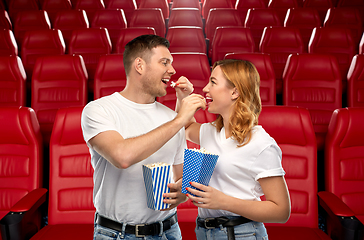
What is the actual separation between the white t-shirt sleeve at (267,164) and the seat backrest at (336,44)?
8.05ft

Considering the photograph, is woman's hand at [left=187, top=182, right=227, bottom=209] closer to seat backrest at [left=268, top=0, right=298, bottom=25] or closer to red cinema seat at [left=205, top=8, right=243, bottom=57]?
red cinema seat at [left=205, top=8, right=243, bottom=57]

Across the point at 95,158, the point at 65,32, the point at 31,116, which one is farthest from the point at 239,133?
the point at 65,32

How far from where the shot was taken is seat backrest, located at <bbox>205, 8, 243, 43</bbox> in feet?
12.4

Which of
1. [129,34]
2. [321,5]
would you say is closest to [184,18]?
[129,34]

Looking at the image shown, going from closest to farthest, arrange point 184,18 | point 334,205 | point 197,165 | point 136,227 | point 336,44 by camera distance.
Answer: point 197,165
point 136,227
point 334,205
point 336,44
point 184,18

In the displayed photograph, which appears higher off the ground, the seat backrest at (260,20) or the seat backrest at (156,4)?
the seat backrest at (156,4)

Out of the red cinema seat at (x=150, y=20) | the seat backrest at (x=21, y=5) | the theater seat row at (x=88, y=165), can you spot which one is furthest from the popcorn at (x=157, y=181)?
the seat backrest at (x=21, y=5)

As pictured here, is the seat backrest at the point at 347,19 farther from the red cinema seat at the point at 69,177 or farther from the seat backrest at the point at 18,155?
the seat backrest at the point at 18,155

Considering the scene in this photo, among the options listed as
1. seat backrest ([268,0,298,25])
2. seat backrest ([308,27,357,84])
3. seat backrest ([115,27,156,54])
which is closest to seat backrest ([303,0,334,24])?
seat backrest ([268,0,298,25])

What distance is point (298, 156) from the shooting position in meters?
1.34

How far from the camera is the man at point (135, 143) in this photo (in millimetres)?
786

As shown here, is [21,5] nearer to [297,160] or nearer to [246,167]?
[297,160]

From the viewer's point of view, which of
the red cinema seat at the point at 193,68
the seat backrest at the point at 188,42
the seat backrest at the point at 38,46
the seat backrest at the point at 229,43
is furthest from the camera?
the seat backrest at the point at 188,42

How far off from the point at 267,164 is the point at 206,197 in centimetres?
18
